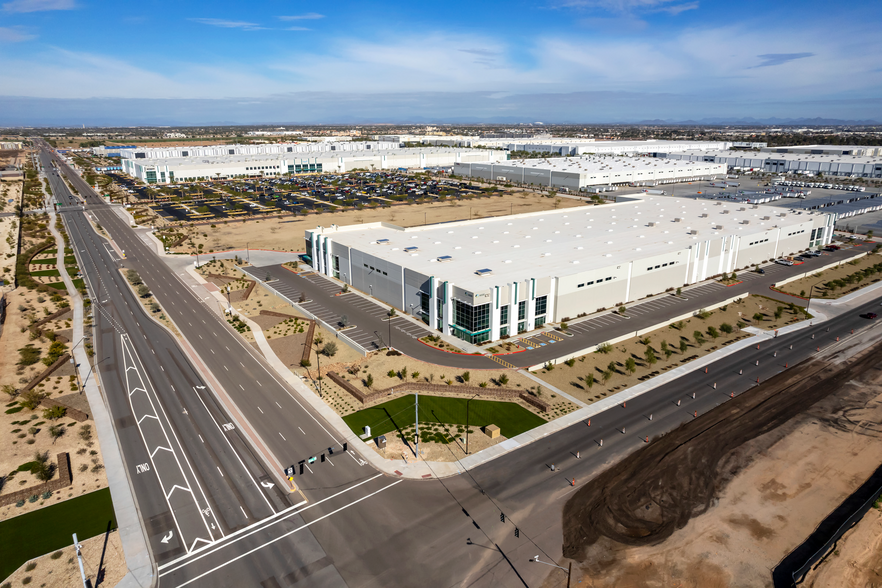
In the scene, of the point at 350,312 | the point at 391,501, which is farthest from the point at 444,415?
the point at 350,312

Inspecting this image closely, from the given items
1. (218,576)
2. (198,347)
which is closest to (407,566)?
(218,576)

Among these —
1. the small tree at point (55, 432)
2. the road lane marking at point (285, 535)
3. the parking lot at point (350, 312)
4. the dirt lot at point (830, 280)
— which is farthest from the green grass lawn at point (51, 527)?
the dirt lot at point (830, 280)

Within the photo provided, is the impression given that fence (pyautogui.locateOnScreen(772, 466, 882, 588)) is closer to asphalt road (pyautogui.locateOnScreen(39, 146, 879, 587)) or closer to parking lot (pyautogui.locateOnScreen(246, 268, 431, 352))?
asphalt road (pyautogui.locateOnScreen(39, 146, 879, 587))

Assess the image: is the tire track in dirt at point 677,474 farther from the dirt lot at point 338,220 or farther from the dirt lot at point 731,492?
the dirt lot at point 338,220

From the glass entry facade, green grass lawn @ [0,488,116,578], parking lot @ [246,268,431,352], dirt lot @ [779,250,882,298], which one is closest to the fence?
the glass entry facade

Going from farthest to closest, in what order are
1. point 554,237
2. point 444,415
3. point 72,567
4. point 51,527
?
1. point 554,237
2. point 444,415
3. point 51,527
4. point 72,567

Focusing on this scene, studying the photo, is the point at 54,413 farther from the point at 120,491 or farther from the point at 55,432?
the point at 120,491

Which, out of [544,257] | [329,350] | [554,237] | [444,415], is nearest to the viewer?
[444,415]

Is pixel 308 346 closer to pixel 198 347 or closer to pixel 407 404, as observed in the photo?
pixel 198 347
